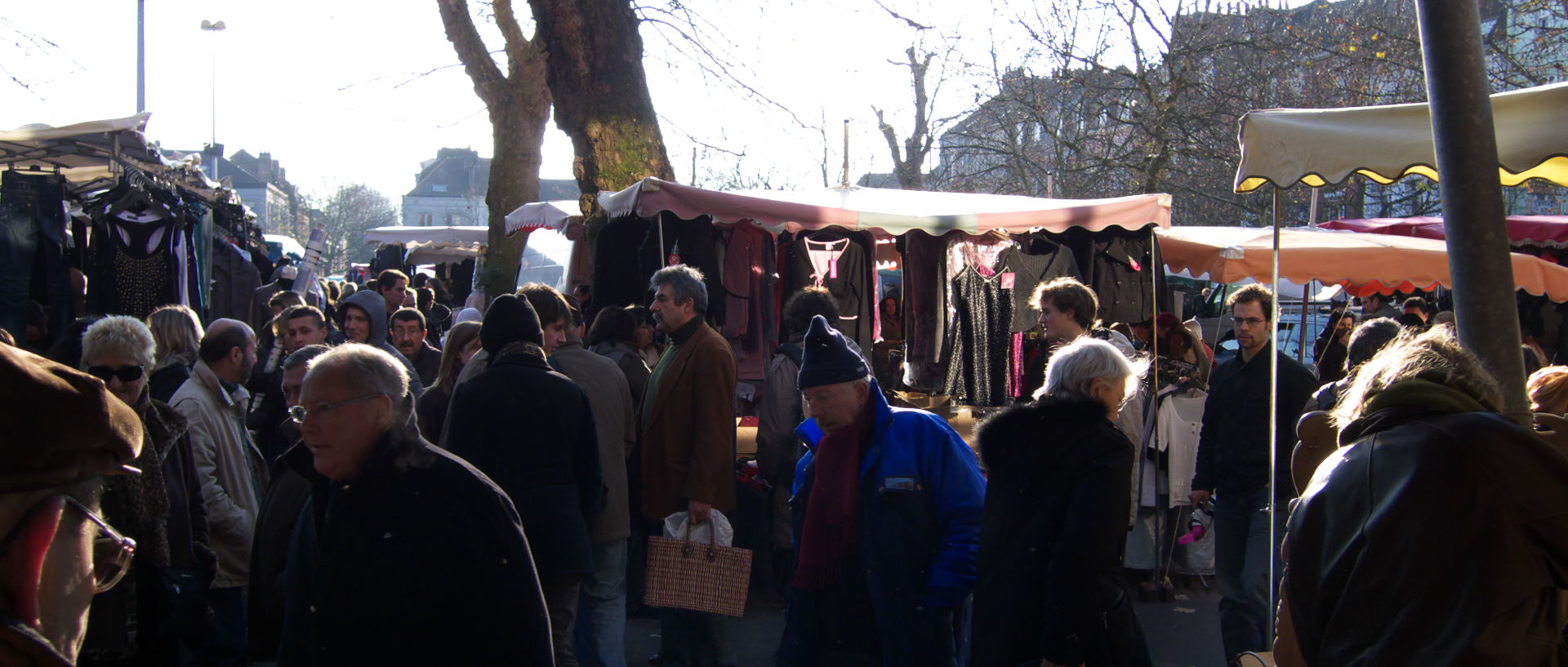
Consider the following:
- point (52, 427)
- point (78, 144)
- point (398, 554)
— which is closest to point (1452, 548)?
point (398, 554)

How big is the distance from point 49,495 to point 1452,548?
2481 mm

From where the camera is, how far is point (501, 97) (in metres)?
14.0

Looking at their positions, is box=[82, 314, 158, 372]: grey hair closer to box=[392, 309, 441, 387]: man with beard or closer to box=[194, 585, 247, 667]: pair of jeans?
box=[194, 585, 247, 667]: pair of jeans

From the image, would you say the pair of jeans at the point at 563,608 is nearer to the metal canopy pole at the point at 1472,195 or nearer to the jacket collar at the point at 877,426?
the jacket collar at the point at 877,426

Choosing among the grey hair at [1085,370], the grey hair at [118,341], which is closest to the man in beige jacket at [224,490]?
the grey hair at [118,341]

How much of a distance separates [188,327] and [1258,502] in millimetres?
5407

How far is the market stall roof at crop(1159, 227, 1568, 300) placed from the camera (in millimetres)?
9188

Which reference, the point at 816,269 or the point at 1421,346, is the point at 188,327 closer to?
the point at 816,269

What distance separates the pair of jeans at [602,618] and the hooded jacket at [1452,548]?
3.29 m

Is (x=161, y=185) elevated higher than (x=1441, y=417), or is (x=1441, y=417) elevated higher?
(x=161, y=185)

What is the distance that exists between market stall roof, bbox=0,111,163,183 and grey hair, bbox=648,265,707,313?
16.4 feet

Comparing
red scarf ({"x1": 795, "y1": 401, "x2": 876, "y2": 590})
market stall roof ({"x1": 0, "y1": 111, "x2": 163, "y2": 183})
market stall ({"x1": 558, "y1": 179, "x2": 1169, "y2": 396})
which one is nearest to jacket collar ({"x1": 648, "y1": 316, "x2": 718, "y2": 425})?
red scarf ({"x1": 795, "y1": 401, "x2": 876, "y2": 590})

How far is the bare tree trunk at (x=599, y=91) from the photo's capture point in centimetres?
915

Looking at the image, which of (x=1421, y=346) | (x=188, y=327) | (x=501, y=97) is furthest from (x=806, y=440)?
(x=501, y=97)
